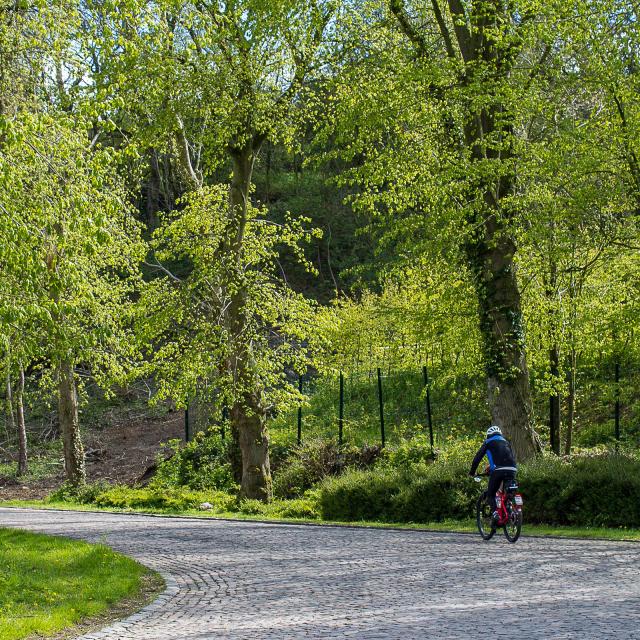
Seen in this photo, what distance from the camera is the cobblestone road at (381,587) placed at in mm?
8461

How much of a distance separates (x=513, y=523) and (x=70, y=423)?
1694 cm

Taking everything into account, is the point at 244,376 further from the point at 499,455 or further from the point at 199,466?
the point at 499,455

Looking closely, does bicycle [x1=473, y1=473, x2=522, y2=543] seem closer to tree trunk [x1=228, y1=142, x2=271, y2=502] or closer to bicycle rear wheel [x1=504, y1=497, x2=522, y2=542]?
bicycle rear wheel [x1=504, y1=497, x2=522, y2=542]

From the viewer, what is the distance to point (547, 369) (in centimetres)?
2412

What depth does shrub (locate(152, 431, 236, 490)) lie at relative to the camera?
2791cm

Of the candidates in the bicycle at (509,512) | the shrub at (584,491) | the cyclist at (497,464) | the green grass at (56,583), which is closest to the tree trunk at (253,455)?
the shrub at (584,491)

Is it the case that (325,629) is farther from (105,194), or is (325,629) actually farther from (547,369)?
(547,369)

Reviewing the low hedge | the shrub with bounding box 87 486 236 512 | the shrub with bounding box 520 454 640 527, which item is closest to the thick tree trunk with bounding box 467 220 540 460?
the low hedge

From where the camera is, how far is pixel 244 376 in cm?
2266

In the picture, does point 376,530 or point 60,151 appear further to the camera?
point 376,530

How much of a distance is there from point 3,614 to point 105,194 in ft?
22.2

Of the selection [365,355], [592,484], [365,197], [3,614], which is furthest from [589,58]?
[365,355]

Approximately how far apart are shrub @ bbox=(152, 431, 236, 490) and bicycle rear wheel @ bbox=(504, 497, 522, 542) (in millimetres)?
13940

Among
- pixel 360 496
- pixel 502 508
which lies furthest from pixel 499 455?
pixel 360 496
